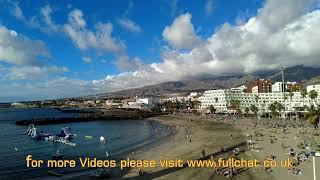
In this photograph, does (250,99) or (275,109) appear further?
(250,99)

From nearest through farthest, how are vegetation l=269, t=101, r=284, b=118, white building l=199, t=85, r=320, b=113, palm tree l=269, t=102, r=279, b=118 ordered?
palm tree l=269, t=102, r=279, b=118 → vegetation l=269, t=101, r=284, b=118 → white building l=199, t=85, r=320, b=113

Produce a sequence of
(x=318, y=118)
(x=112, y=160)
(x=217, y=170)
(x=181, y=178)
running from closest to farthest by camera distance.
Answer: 1. (x=181, y=178)
2. (x=217, y=170)
3. (x=112, y=160)
4. (x=318, y=118)

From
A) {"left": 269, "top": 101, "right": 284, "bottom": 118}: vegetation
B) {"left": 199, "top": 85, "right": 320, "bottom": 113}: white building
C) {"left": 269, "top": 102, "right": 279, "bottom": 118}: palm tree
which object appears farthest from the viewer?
{"left": 199, "top": 85, "right": 320, "bottom": 113}: white building

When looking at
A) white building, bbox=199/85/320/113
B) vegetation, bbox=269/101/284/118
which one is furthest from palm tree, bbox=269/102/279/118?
white building, bbox=199/85/320/113

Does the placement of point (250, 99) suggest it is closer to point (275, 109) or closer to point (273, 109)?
point (275, 109)

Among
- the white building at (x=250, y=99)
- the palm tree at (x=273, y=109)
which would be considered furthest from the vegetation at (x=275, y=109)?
the white building at (x=250, y=99)

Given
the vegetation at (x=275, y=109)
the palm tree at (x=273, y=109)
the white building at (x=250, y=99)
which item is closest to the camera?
the palm tree at (x=273, y=109)

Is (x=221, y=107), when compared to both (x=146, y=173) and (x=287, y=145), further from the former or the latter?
(x=146, y=173)

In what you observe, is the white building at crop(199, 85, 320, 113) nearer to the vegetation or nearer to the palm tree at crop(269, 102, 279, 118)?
the vegetation

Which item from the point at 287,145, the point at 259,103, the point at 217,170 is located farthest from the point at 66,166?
the point at 259,103

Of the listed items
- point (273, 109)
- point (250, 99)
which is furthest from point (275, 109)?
point (250, 99)

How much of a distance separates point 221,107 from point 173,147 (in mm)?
129552

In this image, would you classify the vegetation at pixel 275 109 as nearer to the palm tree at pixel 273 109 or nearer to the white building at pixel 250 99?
the palm tree at pixel 273 109

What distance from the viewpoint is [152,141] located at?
77250mm
